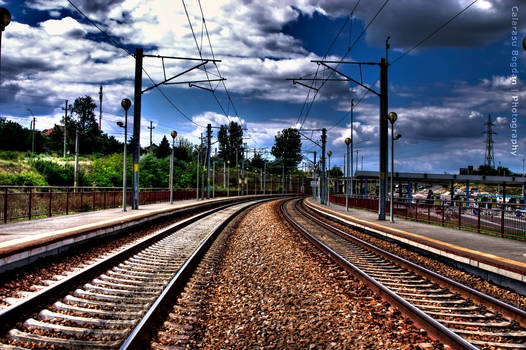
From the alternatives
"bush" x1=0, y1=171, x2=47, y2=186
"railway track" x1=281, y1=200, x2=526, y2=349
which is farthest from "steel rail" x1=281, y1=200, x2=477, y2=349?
"bush" x1=0, y1=171, x2=47, y2=186

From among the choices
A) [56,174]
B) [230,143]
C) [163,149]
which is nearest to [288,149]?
[230,143]

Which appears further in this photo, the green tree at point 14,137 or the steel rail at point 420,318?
the green tree at point 14,137

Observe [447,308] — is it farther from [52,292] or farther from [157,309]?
[52,292]

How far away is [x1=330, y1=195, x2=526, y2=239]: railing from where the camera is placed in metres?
13.1

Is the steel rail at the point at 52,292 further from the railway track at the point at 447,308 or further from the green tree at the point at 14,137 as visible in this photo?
the green tree at the point at 14,137

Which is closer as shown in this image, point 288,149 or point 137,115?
point 137,115

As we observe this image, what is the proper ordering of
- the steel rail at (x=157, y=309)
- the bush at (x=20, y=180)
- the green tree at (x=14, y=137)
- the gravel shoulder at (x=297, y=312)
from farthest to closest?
the green tree at (x=14, y=137)
the bush at (x=20, y=180)
the gravel shoulder at (x=297, y=312)
the steel rail at (x=157, y=309)

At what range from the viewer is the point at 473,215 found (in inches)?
604

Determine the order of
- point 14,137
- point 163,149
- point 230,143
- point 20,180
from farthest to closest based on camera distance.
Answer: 1. point 230,143
2. point 163,149
3. point 14,137
4. point 20,180

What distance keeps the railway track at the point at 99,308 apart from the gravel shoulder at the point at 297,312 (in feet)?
2.60

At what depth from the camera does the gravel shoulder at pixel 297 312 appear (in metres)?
4.62

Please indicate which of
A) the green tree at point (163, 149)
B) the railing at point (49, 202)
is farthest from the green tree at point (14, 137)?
the railing at point (49, 202)

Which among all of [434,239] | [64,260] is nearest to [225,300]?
[64,260]

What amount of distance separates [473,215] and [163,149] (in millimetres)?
75385
